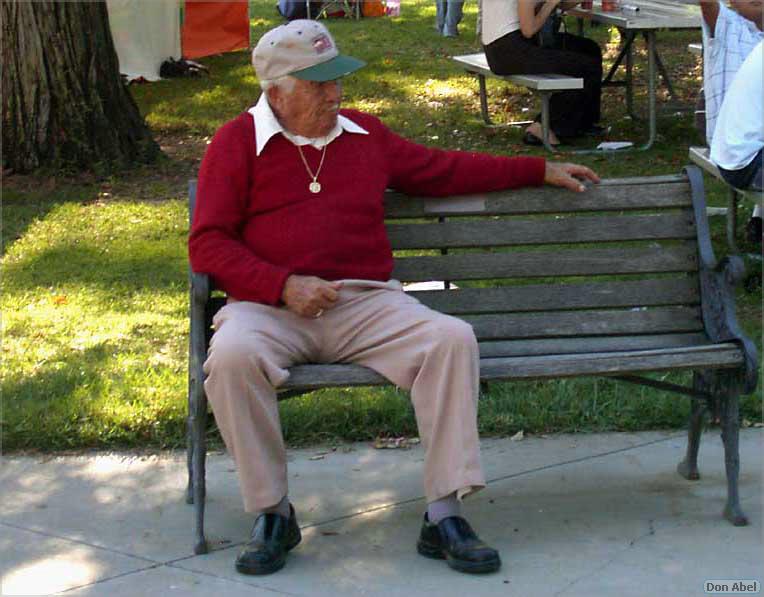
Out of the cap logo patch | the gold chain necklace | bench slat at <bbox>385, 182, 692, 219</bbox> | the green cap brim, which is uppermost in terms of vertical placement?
the cap logo patch

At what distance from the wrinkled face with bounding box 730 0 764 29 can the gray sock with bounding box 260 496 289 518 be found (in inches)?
137

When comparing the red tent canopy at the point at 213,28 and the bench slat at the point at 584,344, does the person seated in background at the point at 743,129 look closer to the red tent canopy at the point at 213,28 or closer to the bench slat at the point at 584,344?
the bench slat at the point at 584,344

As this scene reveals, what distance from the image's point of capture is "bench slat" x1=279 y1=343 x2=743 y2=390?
379cm

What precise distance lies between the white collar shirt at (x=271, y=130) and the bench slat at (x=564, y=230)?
436 mm

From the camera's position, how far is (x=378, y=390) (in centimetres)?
513

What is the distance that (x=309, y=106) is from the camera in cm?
408

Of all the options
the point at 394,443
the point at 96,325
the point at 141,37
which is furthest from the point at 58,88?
the point at 394,443

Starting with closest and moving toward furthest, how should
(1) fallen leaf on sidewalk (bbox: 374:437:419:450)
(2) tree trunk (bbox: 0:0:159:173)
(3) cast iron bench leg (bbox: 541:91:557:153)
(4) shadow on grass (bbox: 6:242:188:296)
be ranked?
(1) fallen leaf on sidewalk (bbox: 374:437:419:450) < (4) shadow on grass (bbox: 6:242:188:296) < (2) tree trunk (bbox: 0:0:159:173) < (3) cast iron bench leg (bbox: 541:91:557:153)

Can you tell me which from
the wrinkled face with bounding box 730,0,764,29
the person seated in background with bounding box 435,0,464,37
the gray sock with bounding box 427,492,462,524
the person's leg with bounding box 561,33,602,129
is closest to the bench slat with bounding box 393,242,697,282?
the gray sock with bounding box 427,492,462,524

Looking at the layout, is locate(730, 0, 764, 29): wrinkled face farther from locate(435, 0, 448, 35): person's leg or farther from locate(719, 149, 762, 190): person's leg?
locate(435, 0, 448, 35): person's leg

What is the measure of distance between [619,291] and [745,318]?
67.1 inches

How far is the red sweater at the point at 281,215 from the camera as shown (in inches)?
156

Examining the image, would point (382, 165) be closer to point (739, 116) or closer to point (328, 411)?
point (328, 411)

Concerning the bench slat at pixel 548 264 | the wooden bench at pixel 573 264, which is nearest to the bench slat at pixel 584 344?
the wooden bench at pixel 573 264
